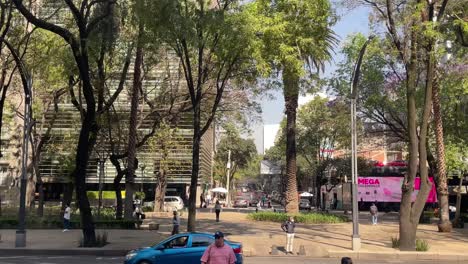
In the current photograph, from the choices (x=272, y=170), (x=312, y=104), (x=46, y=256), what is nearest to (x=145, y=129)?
(x=312, y=104)

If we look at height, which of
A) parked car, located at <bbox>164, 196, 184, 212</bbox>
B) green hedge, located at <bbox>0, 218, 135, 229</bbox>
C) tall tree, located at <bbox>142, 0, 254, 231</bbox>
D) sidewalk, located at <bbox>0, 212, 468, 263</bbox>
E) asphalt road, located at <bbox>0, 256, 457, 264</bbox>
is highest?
tall tree, located at <bbox>142, 0, 254, 231</bbox>

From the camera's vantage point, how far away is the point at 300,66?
25.2 metres

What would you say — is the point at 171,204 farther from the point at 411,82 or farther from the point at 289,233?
the point at 411,82

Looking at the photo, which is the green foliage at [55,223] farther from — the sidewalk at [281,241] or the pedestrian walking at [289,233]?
the pedestrian walking at [289,233]

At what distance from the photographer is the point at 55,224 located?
28797 mm

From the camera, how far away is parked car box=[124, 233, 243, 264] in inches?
540

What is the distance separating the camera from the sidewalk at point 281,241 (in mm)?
20141

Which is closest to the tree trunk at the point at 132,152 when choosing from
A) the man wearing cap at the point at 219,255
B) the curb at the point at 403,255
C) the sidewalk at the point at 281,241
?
the sidewalk at the point at 281,241

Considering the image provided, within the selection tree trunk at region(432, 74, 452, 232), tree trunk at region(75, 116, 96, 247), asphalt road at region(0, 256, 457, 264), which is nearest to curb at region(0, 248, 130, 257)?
asphalt road at region(0, 256, 457, 264)

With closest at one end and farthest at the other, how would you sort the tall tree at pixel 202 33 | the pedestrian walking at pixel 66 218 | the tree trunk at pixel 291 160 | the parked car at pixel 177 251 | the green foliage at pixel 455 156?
the parked car at pixel 177 251
the tall tree at pixel 202 33
the pedestrian walking at pixel 66 218
the tree trunk at pixel 291 160
the green foliage at pixel 455 156

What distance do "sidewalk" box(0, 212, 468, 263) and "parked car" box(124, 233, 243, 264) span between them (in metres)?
6.32

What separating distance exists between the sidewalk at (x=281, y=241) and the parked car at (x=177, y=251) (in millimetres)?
6318

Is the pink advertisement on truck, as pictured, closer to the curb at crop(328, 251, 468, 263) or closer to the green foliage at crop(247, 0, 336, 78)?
the green foliage at crop(247, 0, 336, 78)

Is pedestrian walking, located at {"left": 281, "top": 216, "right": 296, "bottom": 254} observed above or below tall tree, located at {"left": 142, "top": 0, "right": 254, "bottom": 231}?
below
